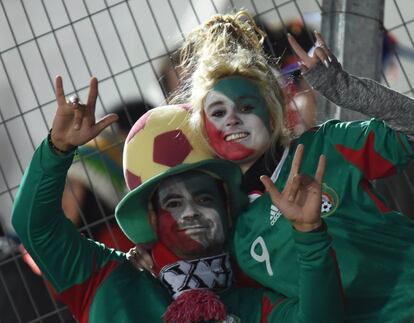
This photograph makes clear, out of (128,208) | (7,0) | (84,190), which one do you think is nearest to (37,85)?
(7,0)

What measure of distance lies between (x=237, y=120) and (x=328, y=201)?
225 millimetres

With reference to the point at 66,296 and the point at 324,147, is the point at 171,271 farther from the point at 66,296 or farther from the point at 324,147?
the point at 324,147

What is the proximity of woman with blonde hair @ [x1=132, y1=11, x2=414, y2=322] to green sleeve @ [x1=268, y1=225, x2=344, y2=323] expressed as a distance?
5.2 inches

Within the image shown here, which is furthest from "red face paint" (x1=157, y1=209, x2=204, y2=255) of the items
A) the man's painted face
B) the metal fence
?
the metal fence

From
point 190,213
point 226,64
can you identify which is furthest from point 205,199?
point 226,64

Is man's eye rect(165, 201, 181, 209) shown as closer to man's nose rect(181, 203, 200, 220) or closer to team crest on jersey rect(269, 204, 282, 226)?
man's nose rect(181, 203, 200, 220)

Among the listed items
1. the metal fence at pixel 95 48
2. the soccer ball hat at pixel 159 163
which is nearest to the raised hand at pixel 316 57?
the soccer ball hat at pixel 159 163

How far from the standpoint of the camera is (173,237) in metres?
1.78

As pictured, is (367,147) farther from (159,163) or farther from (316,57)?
(159,163)

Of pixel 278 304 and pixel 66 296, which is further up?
pixel 66 296

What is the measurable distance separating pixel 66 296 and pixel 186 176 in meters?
0.32

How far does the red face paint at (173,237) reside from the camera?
177 cm

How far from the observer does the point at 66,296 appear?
5.96 feet

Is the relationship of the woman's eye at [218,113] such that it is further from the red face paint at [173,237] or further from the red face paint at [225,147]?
the red face paint at [173,237]
